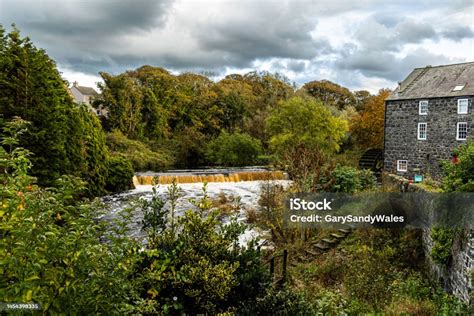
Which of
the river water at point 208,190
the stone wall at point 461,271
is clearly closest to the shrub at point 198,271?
the stone wall at point 461,271

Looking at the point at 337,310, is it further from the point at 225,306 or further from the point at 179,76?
the point at 179,76

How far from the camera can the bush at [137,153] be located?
30141mm

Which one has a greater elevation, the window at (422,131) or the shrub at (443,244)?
the window at (422,131)

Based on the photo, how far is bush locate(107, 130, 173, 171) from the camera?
98.9ft

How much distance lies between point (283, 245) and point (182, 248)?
6.85 meters

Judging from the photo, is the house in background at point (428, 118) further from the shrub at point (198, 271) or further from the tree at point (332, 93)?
the tree at point (332, 93)

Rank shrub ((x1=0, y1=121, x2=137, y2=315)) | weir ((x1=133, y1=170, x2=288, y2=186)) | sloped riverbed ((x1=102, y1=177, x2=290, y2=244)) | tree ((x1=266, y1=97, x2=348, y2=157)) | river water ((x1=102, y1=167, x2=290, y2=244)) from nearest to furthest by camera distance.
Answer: shrub ((x1=0, y1=121, x2=137, y2=315))
sloped riverbed ((x1=102, y1=177, x2=290, y2=244))
river water ((x1=102, y1=167, x2=290, y2=244))
weir ((x1=133, y1=170, x2=288, y2=186))
tree ((x1=266, y1=97, x2=348, y2=157))

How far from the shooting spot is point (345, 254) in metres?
10.3

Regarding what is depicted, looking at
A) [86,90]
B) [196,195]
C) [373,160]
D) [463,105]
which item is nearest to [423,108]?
[463,105]

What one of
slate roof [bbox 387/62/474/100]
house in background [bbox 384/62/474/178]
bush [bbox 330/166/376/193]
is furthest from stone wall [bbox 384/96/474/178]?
bush [bbox 330/166/376/193]

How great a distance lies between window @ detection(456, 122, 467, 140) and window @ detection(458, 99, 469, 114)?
0.69 m

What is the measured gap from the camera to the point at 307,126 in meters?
25.4
